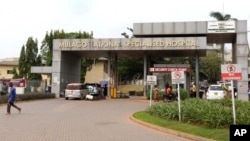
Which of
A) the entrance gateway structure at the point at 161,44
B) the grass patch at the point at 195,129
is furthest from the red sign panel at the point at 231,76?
the entrance gateway structure at the point at 161,44

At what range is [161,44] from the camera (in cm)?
4334

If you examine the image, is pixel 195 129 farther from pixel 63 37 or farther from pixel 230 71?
pixel 63 37

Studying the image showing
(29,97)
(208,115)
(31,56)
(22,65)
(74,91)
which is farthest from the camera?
(31,56)

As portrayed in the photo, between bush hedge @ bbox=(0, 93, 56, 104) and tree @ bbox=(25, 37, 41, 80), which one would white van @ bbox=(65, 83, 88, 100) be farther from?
tree @ bbox=(25, 37, 41, 80)

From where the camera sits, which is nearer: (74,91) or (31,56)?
(74,91)

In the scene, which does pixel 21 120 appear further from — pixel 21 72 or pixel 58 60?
pixel 21 72

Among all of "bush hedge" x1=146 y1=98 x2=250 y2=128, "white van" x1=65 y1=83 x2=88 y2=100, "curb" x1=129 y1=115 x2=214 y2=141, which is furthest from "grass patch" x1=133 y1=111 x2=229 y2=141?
"white van" x1=65 y1=83 x2=88 y2=100

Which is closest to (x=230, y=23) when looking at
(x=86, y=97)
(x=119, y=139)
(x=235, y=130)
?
(x=86, y=97)

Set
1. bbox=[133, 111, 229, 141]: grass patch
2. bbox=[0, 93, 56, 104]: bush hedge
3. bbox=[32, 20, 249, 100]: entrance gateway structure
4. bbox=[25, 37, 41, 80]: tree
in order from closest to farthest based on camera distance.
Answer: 1. bbox=[133, 111, 229, 141]: grass patch
2. bbox=[0, 93, 56, 104]: bush hedge
3. bbox=[32, 20, 249, 100]: entrance gateway structure
4. bbox=[25, 37, 41, 80]: tree

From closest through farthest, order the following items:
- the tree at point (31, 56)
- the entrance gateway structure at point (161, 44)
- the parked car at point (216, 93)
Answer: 1. the parked car at point (216, 93)
2. the entrance gateway structure at point (161, 44)
3. the tree at point (31, 56)

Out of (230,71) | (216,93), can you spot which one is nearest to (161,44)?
(216,93)

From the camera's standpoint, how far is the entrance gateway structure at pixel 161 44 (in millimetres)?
43094

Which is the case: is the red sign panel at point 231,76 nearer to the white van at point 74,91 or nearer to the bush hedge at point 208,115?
the bush hedge at point 208,115

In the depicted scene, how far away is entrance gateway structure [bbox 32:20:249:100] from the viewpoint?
43.1 meters
